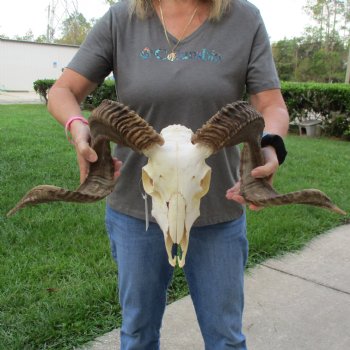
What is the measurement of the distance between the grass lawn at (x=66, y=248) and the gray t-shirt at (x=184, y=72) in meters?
1.69

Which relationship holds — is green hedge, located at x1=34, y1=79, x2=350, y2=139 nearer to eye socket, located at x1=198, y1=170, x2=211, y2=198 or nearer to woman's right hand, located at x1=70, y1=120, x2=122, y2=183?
woman's right hand, located at x1=70, y1=120, x2=122, y2=183

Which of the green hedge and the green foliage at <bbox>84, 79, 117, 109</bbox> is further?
the green foliage at <bbox>84, 79, 117, 109</bbox>

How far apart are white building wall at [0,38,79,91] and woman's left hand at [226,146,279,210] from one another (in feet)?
128

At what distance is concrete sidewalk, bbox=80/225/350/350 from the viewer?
12.4 ft

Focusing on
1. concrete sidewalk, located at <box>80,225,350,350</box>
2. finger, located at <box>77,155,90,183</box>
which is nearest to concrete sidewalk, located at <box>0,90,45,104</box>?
concrete sidewalk, located at <box>80,225,350,350</box>

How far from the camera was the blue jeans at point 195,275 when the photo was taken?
2.36 m

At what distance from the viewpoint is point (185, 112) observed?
2.21m

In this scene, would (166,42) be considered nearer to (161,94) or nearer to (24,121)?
(161,94)

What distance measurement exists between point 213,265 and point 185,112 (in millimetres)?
732

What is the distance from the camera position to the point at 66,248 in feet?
15.9

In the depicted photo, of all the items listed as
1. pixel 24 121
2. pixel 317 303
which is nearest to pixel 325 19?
pixel 24 121

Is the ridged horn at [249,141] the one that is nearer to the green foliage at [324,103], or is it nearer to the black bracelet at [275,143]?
the black bracelet at [275,143]

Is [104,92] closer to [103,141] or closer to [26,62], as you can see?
[103,141]

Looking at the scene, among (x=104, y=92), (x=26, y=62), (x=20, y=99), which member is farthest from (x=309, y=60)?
(x=104, y=92)
